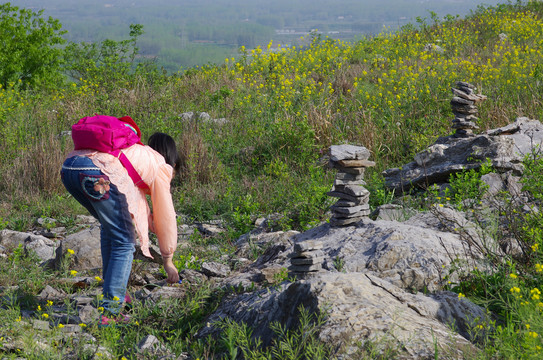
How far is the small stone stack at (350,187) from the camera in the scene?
4477 millimetres

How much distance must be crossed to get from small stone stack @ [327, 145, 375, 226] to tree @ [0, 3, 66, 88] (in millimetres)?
15572

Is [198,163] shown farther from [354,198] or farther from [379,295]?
[379,295]

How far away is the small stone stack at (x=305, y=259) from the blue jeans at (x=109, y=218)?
44.5 inches

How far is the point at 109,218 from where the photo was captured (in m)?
3.58

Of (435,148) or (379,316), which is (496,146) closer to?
(435,148)

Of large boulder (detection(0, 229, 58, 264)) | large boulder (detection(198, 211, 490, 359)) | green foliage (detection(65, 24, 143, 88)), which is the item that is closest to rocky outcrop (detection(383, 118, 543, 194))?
large boulder (detection(198, 211, 490, 359))

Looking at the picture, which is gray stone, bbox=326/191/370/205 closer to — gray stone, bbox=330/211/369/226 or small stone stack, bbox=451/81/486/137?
gray stone, bbox=330/211/369/226

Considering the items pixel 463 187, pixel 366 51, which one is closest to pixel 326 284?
pixel 463 187

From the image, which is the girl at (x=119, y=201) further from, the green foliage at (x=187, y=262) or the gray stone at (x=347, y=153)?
the gray stone at (x=347, y=153)

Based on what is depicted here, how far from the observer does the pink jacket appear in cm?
358

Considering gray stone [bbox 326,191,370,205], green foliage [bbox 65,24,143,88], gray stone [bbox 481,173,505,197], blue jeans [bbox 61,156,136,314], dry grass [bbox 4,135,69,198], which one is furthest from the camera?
green foliage [bbox 65,24,143,88]

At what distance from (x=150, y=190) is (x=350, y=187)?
1698 mm

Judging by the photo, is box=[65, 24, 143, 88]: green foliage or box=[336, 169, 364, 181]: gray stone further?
box=[65, 24, 143, 88]: green foliage

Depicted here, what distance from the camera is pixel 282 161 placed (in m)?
7.38
